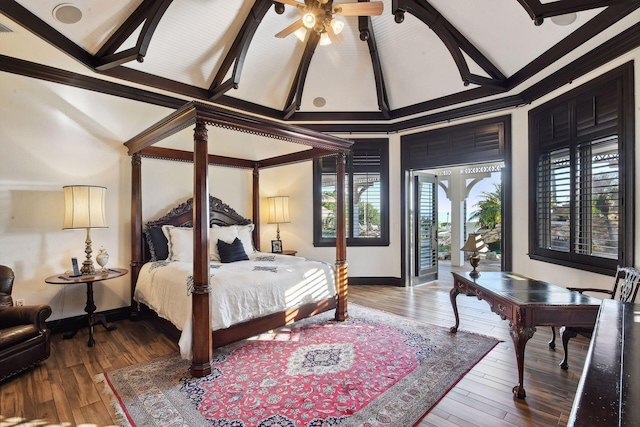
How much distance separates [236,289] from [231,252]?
133 centimetres

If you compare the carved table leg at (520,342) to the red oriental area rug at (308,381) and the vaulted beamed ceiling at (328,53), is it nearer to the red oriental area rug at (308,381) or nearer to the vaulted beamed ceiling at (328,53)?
the red oriental area rug at (308,381)

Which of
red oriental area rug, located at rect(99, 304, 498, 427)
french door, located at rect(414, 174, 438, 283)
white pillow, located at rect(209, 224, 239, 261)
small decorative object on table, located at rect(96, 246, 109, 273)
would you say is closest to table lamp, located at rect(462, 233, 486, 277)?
red oriental area rug, located at rect(99, 304, 498, 427)

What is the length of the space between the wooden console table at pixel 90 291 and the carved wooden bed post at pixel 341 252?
99.9 inches

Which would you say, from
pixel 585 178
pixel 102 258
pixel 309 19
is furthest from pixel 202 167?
pixel 585 178

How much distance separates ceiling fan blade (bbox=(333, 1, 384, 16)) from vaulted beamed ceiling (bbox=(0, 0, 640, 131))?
0.50m

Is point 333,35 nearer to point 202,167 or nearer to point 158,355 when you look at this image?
point 202,167

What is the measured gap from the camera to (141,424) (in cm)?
206

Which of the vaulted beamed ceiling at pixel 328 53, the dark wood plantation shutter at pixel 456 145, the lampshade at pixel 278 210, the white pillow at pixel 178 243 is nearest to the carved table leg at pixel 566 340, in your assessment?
the vaulted beamed ceiling at pixel 328 53

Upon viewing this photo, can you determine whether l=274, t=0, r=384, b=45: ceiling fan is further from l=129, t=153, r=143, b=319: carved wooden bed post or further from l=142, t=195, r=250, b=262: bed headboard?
l=142, t=195, r=250, b=262: bed headboard

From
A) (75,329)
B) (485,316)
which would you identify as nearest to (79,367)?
(75,329)

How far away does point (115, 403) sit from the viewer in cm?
228

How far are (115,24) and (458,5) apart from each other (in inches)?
147

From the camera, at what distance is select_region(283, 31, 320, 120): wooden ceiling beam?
454 centimetres

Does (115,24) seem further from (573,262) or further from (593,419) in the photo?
(573,262)
